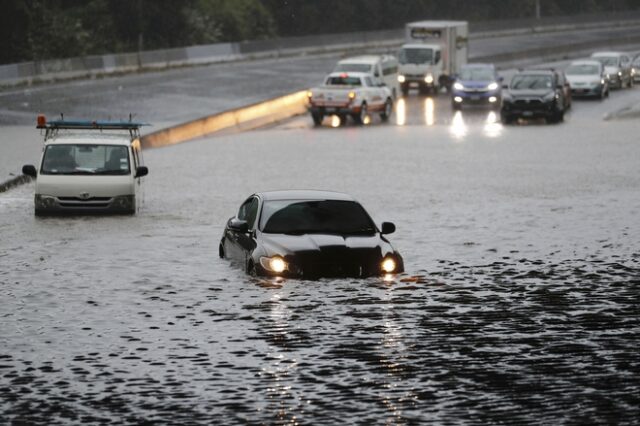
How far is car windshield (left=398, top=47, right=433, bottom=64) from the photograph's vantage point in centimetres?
6638

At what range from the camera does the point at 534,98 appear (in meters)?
50.8

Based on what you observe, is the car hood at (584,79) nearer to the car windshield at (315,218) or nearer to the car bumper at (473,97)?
the car bumper at (473,97)

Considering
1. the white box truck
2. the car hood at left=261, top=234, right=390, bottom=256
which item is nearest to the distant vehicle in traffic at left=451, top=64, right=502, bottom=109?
the white box truck

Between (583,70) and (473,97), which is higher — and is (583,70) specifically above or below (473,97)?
above

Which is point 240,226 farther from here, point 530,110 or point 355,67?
point 355,67

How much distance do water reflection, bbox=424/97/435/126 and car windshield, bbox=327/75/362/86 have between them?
2712mm

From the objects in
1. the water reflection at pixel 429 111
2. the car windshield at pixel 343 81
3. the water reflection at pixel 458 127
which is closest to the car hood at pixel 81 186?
the water reflection at pixel 458 127

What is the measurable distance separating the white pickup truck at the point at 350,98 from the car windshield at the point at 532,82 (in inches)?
177

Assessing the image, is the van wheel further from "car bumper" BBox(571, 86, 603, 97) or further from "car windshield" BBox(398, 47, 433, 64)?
"car windshield" BBox(398, 47, 433, 64)

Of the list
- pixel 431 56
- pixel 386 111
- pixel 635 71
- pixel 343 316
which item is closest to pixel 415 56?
pixel 431 56

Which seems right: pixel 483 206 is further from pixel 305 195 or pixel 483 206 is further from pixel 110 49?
pixel 110 49

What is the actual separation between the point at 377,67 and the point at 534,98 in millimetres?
9865

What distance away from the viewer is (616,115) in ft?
175

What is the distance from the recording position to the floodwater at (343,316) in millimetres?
12062
